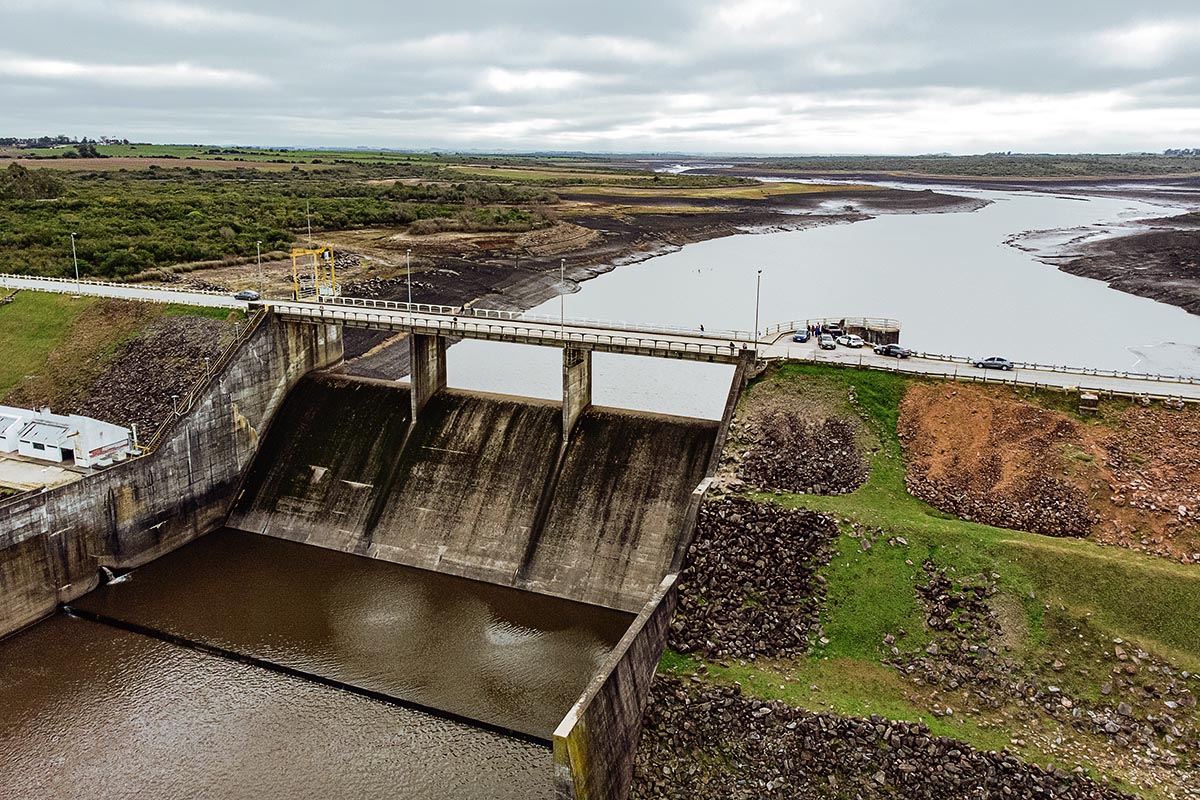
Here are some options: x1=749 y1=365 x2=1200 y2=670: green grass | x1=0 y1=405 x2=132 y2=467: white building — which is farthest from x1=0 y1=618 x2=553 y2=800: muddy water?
x1=749 y1=365 x2=1200 y2=670: green grass

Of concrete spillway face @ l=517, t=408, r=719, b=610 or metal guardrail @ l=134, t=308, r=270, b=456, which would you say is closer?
concrete spillway face @ l=517, t=408, r=719, b=610

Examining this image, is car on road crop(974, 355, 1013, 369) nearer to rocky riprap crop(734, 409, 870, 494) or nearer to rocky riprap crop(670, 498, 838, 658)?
rocky riprap crop(734, 409, 870, 494)

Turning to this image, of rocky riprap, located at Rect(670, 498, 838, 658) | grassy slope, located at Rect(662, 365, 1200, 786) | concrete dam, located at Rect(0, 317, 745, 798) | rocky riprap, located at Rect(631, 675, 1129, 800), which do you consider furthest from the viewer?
rocky riprap, located at Rect(670, 498, 838, 658)

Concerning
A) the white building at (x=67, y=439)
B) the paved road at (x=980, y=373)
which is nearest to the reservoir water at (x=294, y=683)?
the white building at (x=67, y=439)

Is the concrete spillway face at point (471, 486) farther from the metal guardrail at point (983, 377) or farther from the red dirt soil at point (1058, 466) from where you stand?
the red dirt soil at point (1058, 466)

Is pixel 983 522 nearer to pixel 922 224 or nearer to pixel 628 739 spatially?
pixel 628 739
